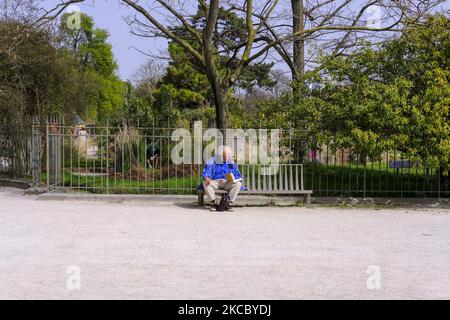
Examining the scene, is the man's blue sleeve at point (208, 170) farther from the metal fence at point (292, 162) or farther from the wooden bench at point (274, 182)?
the metal fence at point (292, 162)

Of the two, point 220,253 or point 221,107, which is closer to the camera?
point 220,253

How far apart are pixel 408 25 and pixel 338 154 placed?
3.67 m

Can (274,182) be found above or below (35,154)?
below

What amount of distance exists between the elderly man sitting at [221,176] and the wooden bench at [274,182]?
0.41m

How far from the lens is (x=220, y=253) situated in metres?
7.86

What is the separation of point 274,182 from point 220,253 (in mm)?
5447

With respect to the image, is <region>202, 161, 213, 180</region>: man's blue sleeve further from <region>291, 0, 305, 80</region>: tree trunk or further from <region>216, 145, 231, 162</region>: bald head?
<region>291, 0, 305, 80</region>: tree trunk

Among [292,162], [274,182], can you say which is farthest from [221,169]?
[292,162]

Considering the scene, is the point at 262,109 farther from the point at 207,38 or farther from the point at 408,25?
the point at 408,25

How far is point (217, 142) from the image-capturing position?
45.9 feet

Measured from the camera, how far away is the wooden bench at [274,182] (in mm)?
12828

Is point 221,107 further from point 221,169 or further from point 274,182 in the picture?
point 221,169

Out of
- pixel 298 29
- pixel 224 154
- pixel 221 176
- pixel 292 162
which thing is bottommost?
pixel 221 176

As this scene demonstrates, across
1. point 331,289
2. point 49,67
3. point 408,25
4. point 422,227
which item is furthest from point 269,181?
point 49,67
